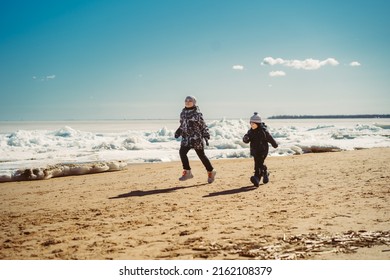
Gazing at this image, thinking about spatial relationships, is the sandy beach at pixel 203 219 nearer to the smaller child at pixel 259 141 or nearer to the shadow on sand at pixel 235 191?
the shadow on sand at pixel 235 191

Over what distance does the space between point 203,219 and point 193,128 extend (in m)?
2.94

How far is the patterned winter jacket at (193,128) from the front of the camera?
6746 mm

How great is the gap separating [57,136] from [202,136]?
19.8 meters

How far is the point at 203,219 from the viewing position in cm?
412

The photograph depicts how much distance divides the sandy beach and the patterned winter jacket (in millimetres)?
861

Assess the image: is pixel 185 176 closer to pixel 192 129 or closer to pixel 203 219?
pixel 192 129

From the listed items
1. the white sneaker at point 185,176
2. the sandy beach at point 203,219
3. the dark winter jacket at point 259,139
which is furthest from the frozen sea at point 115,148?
the dark winter jacket at point 259,139

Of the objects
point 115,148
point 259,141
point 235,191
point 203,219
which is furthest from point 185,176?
point 115,148

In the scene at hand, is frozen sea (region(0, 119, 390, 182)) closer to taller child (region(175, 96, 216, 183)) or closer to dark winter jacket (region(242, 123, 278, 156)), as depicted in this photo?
taller child (region(175, 96, 216, 183))

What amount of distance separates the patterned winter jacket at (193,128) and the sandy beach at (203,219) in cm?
86

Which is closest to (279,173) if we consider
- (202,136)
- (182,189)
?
(202,136)

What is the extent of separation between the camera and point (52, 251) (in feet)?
10.4
